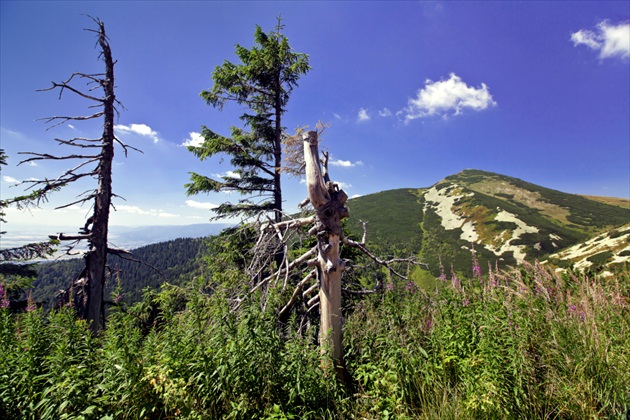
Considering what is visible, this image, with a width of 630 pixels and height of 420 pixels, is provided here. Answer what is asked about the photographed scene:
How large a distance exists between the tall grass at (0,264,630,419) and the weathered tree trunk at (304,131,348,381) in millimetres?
605

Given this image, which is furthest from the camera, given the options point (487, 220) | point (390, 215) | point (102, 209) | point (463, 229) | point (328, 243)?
point (390, 215)

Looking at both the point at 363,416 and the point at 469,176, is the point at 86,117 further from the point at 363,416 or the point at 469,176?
the point at 469,176

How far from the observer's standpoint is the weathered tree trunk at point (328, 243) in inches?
172

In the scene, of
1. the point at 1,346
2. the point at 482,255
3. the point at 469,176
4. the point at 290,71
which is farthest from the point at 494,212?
the point at 1,346

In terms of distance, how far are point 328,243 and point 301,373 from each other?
6.36 feet

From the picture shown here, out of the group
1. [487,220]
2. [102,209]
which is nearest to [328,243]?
[102,209]

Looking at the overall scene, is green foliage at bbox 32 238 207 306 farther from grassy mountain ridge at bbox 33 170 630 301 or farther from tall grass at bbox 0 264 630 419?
tall grass at bbox 0 264 630 419

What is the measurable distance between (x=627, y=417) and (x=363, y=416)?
9.14ft

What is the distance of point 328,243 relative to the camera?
15.0 ft

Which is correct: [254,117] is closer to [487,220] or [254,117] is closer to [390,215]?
[487,220]

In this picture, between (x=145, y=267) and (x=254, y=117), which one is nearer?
(x=254, y=117)


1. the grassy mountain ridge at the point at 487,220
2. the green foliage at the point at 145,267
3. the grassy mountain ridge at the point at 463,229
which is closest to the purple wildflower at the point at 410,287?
the grassy mountain ridge at the point at 487,220

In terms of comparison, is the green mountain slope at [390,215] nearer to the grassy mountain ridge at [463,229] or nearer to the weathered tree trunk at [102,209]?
the grassy mountain ridge at [463,229]

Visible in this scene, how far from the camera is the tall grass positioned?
296 centimetres
